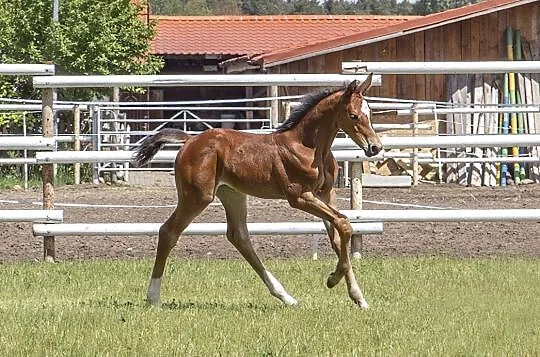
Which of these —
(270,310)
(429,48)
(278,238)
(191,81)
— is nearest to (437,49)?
(429,48)

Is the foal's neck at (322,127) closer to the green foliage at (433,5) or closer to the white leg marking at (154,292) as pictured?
the white leg marking at (154,292)

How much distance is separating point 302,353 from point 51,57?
21216 mm

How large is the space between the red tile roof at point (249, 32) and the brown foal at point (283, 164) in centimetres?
2202

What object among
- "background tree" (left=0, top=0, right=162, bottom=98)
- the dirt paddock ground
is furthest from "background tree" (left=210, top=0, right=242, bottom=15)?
the dirt paddock ground

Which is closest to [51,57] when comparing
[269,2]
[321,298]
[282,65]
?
[282,65]

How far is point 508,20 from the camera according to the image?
2481cm

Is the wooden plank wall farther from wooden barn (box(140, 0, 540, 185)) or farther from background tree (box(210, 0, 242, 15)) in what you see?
background tree (box(210, 0, 242, 15))

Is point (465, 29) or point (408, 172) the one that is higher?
point (465, 29)

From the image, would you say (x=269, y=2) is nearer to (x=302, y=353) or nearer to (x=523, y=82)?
(x=523, y=82)

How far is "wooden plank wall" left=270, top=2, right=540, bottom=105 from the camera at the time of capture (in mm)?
24766

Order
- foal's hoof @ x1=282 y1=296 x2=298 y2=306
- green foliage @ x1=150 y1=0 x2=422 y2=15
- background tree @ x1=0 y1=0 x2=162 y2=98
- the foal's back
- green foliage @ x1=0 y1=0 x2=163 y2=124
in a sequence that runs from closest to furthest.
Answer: foal's hoof @ x1=282 y1=296 x2=298 y2=306, the foal's back, green foliage @ x1=0 y1=0 x2=163 y2=124, background tree @ x1=0 y1=0 x2=162 y2=98, green foliage @ x1=150 y1=0 x2=422 y2=15

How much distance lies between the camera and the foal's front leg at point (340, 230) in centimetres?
858

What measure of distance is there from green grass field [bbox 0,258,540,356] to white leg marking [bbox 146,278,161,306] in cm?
12

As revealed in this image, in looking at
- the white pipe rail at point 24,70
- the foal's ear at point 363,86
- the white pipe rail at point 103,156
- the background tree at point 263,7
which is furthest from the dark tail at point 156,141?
the background tree at point 263,7
